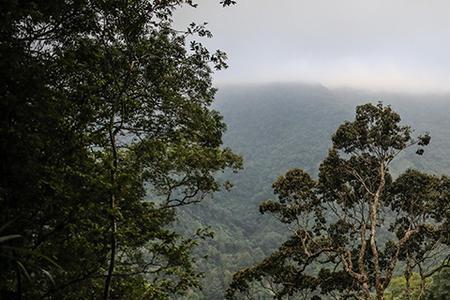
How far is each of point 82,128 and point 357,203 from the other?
1653 cm

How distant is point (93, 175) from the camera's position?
7012 millimetres

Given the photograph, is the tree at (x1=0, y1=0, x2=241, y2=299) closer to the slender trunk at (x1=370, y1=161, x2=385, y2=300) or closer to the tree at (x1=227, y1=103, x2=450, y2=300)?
the slender trunk at (x1=370, y1=161, x2=385, y2=300)

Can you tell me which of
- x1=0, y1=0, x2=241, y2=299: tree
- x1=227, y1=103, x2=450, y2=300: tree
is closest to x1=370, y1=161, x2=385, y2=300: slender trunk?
x1=227, y1=103, x2=450, y2=300: tree

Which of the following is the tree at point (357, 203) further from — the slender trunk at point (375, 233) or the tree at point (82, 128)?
the tree at point (82, 128)

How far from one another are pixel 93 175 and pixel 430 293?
1772 centimetres

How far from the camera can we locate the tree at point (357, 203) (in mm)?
19672

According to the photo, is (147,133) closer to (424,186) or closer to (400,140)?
(400,140)

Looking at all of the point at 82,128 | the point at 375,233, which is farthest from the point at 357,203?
the point at 82,128

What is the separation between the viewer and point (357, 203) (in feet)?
69.6

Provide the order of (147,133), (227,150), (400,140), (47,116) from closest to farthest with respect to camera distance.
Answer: (47,116), (147,133), (227,150), (400,140)

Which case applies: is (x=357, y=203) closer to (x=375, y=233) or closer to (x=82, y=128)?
(x=375, y=233)

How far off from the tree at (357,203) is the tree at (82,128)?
446 inches

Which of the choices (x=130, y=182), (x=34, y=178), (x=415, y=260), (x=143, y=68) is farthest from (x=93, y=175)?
(x=415, y=260)

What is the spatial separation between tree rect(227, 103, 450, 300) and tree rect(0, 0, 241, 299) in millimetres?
11326
